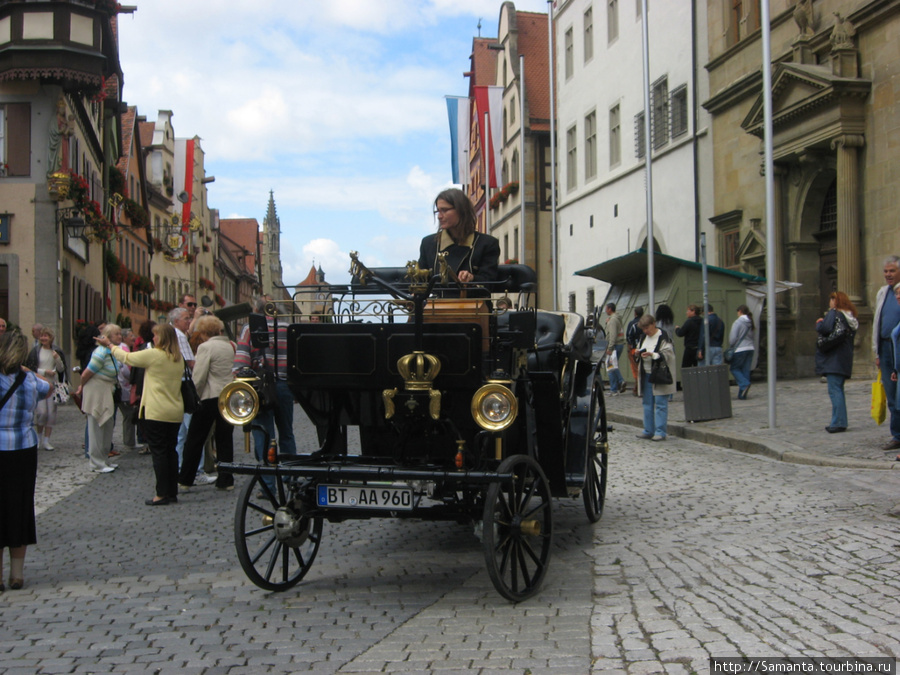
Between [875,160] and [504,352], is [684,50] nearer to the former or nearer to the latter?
[875,160]

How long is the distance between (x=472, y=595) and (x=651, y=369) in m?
8.16

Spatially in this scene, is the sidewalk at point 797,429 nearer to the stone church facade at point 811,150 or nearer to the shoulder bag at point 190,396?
the stone church facade at point 811,150

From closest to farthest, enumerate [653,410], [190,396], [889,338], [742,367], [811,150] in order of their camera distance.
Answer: [190,396]
[889,338]
[653,410]
[742,367]
[811,150]

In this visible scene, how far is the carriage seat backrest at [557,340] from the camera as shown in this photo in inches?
268

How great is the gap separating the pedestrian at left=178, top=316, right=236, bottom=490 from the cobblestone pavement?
129 centimetres

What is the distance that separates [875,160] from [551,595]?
15.8m

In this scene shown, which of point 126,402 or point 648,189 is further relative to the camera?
point 648,189

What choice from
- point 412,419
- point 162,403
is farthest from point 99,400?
point 412,419

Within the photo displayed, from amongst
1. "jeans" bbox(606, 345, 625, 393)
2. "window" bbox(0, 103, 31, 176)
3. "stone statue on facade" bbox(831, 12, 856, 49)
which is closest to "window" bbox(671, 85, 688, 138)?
"jeans" bbox(606, 345, 625, 393)

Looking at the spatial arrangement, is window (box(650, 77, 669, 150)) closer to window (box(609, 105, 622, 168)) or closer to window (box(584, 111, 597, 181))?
window (box(609, 105, 622, 168))

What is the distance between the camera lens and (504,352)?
5.41 metres

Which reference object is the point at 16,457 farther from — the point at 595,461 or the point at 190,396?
the point at 595,461

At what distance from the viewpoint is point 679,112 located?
90.6ft

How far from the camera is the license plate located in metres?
5.15
